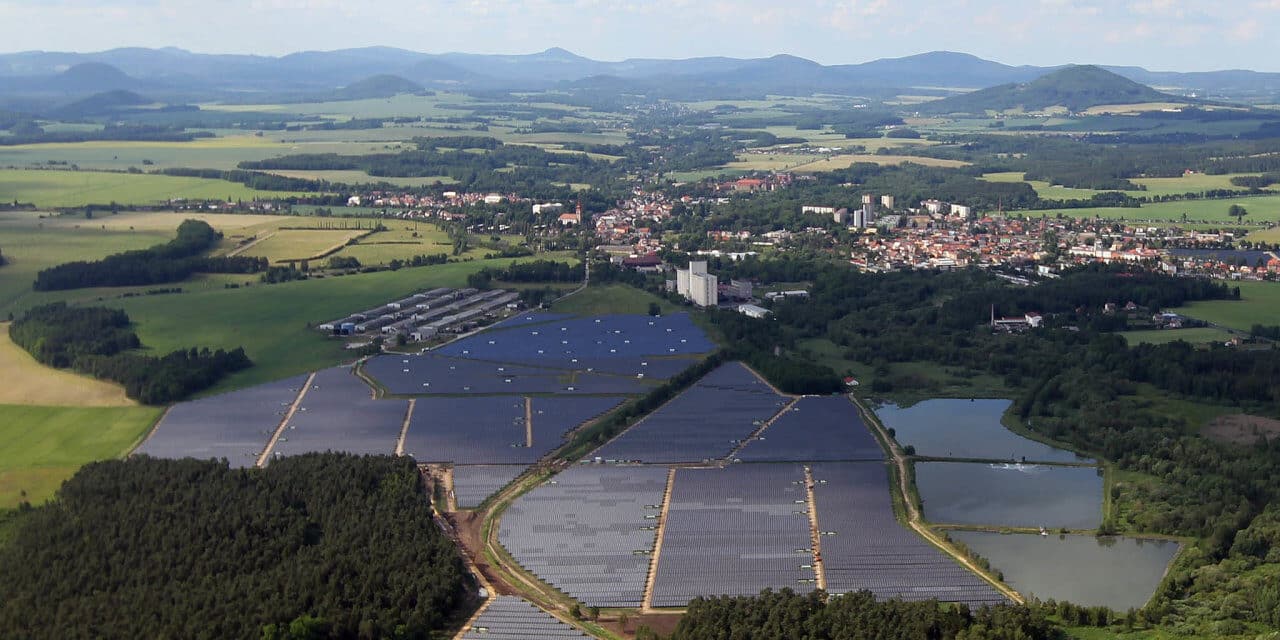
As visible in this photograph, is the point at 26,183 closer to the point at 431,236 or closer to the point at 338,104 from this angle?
the point at 431,236

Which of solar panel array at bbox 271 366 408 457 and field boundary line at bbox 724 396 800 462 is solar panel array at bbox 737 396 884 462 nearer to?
field boundary line at bbox 724 396 800 462

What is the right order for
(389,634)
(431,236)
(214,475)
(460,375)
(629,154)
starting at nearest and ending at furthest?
(389,634) → (214,475) → (460,375) → (431,236) → (629,154)

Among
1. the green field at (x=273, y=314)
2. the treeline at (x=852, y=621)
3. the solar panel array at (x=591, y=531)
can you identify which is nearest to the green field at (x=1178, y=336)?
the solar panel array at (x=591, y=531)

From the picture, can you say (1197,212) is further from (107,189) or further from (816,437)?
(107,189)

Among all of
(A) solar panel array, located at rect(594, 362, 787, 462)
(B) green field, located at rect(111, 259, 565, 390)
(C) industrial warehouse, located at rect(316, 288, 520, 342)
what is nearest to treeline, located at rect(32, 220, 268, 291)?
(B) green field, located at rect(111, 259, 565, 390)

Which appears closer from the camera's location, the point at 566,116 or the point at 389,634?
the point at 389,634

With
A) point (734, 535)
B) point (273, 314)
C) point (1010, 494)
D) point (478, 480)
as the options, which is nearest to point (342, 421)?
point (478, 480)

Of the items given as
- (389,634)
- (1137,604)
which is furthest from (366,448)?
(1137,604)

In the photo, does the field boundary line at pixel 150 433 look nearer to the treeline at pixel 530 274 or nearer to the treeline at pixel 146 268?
the treeline at pixel 530 274
